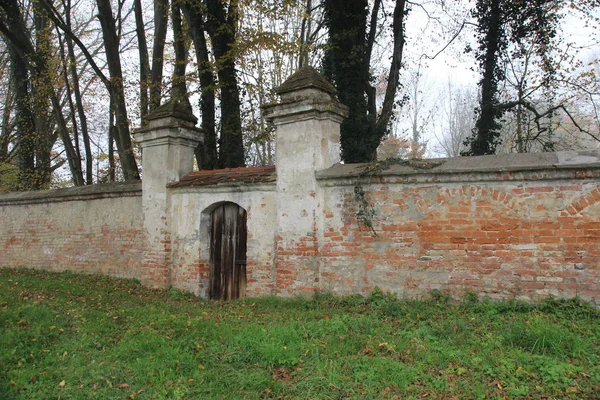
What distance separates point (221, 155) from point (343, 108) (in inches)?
222

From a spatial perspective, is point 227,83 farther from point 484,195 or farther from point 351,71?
point 484,195

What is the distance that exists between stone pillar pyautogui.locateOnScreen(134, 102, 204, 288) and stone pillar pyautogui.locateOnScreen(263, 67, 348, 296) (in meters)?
2.58

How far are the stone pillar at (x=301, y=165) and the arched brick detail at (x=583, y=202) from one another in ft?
11.2

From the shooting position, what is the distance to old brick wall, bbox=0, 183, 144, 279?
10203 millimetres

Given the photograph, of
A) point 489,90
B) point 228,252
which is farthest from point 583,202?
point 489,90

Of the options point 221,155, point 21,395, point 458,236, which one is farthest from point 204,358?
point 221,155

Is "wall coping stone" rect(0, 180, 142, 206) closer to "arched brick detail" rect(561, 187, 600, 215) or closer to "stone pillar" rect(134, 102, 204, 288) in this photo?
"stone pillar" rect(134, 102, 204, 288)

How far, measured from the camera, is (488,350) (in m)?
4.60

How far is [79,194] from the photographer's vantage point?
11188 mm

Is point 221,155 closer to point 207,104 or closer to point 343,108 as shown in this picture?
point 207,104

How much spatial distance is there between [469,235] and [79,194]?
9313mm

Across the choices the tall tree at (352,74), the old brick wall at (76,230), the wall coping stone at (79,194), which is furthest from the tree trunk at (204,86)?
the tall tree at (352,74)

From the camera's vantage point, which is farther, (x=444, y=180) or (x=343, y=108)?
(x=343, y=108)

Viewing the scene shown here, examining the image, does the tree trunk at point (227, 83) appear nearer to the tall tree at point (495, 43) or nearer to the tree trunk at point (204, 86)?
the tree trunk at point (204, 86)
